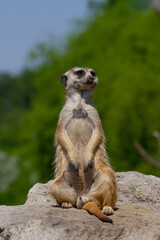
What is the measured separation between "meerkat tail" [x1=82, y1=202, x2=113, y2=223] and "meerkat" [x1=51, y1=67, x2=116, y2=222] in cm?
1

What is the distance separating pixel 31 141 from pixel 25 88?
43.2m

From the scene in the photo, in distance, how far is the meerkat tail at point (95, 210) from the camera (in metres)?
5.98

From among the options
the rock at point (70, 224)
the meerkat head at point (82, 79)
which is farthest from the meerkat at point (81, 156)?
the rock at point (70, 224)

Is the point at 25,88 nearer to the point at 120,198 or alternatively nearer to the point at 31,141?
the point at 31,141

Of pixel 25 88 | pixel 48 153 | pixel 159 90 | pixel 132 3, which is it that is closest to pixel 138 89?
pixel 159 90

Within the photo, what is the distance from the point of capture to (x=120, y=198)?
7.91 metres

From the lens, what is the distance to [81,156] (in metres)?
6.82

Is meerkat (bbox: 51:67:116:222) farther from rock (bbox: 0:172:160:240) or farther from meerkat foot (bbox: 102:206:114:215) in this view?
rock (bbox: 0:172:160:240)

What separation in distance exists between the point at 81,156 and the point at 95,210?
823 millimetres

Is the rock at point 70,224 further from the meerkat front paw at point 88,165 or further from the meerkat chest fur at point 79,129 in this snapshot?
the meerkat chest fur at point 79,129

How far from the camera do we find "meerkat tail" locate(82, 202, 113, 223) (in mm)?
5983

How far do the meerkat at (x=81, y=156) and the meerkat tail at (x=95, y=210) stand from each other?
0.01 metres

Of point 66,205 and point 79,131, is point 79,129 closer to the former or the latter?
point 79,131

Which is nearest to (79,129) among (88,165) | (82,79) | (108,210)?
(88,165)
